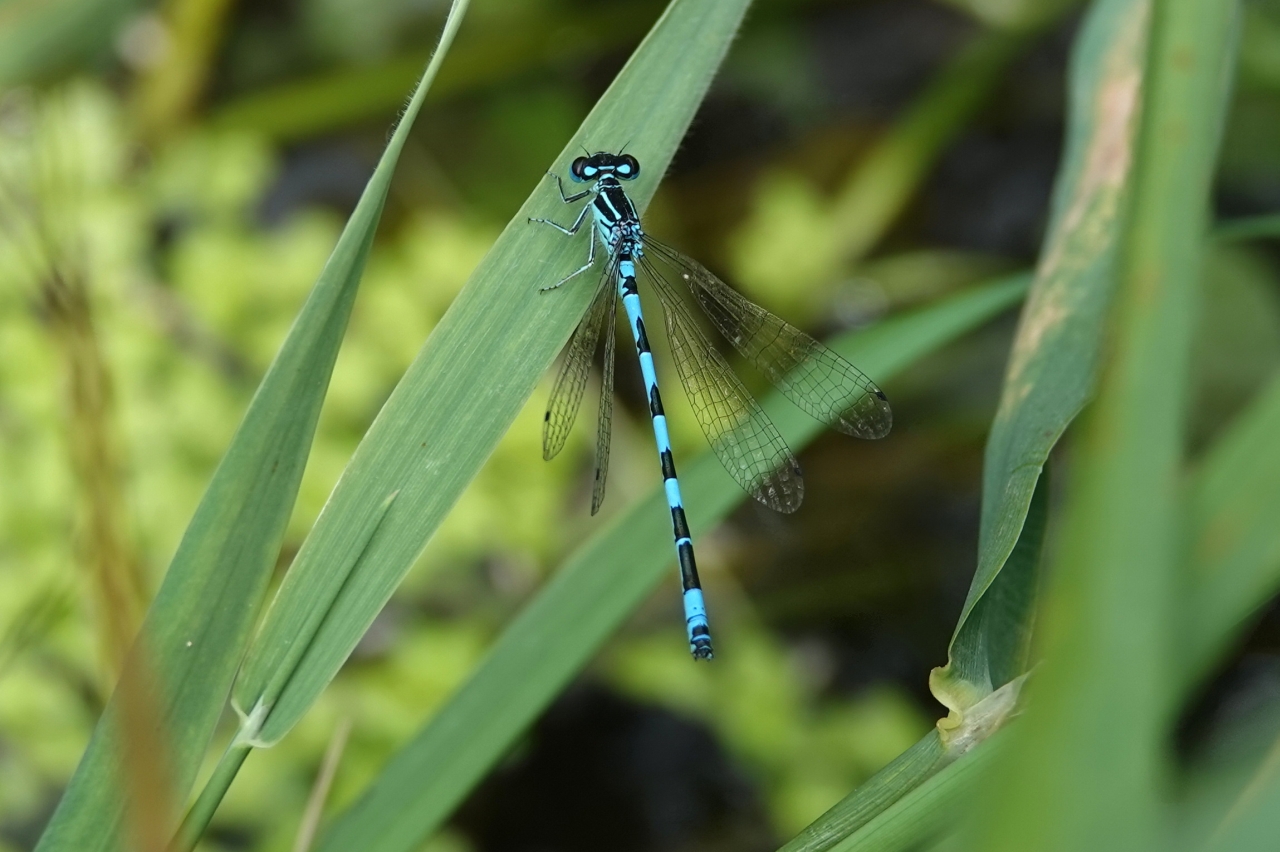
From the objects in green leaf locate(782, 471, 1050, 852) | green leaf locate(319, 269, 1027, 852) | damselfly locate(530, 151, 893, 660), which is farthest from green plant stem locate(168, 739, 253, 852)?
damselfly locate(530, 151, 893, 660)

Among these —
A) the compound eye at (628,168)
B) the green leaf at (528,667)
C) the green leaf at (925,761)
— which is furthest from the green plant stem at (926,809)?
the compound eye at (628,168)

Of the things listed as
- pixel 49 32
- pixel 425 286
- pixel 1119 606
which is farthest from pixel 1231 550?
pixel 49 32

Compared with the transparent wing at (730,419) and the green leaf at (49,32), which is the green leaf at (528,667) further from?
the green leaf at (49,32)

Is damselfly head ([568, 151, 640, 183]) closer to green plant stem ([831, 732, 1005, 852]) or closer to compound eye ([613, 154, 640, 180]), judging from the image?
compound eye ([613, 154, 640, 180])

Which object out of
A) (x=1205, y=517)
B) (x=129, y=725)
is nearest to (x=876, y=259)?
(x=1205, y=517)

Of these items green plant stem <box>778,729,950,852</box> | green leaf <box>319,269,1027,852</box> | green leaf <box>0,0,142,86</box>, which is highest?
green leaf <box>0,0,142,86</box>

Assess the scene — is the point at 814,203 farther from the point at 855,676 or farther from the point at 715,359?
the point at 855,676

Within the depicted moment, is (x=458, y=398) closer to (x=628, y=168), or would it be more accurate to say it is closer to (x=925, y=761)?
(x=628, y=168)
